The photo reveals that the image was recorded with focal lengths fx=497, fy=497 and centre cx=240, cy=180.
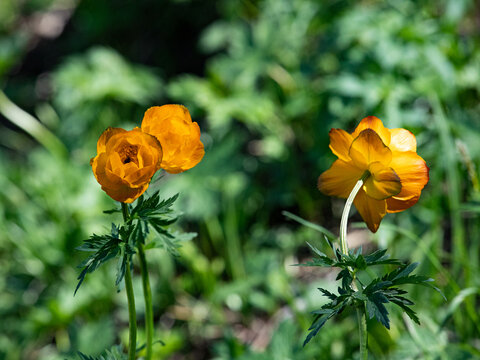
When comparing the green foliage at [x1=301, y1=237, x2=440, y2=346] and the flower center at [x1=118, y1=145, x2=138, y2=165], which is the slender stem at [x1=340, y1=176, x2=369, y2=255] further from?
the flower center at [x1=118, y1=145, x2=138, y2=165]

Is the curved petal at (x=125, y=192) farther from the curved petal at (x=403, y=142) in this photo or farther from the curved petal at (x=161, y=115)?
the curved petal at (x=403, y=142)

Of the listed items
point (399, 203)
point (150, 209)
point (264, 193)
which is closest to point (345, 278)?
point (399, 203)

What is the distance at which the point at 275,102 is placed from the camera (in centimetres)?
207

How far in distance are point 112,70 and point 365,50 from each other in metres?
1.14

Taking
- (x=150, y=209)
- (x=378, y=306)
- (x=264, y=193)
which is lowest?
(x=264, y=193)

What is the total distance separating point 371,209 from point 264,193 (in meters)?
1.30

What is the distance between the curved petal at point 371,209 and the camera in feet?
2.23

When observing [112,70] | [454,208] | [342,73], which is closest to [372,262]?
[454,208]

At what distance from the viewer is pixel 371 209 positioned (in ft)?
2.27

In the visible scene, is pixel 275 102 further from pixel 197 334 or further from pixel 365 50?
pixel 197 334

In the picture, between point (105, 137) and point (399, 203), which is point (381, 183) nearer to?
point (399, 203)

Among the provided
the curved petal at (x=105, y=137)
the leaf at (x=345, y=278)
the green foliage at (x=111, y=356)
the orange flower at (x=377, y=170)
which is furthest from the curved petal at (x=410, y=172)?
the green foliage at (x=111, y=356)

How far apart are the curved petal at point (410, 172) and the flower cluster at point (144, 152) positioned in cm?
27

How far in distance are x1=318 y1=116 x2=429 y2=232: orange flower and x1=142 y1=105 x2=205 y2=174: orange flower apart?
0.19m
